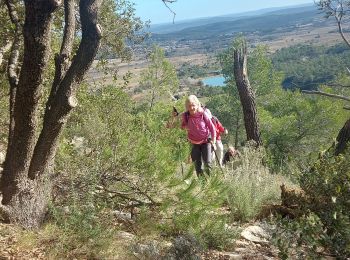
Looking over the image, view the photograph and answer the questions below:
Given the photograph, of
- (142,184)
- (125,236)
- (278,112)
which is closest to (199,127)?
(142,184)

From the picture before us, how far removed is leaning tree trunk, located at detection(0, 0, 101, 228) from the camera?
316cm

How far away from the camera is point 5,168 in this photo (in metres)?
3.72

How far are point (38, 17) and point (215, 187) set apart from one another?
2.16 meters

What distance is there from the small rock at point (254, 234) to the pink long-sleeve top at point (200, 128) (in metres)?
1.96

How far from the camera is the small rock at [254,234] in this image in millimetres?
4359

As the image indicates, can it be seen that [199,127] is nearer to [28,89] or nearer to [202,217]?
[202,217]

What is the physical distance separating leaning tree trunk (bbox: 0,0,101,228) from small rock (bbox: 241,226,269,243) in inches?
78.4

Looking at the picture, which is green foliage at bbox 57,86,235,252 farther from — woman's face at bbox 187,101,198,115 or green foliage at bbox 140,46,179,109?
green foliage at bbox 140,46,179,109

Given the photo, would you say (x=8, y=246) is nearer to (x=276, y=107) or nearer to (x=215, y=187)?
(x=215, y=187)

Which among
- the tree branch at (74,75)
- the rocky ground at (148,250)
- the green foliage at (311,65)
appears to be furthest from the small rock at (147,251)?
the green foliage at (311,65)

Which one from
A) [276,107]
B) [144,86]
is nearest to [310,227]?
[276,107]

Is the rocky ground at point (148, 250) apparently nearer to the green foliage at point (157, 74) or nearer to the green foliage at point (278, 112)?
the green foliage at point (278, 112)

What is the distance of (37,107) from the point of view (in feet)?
11.4

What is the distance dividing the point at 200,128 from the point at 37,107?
3157 millimetres
